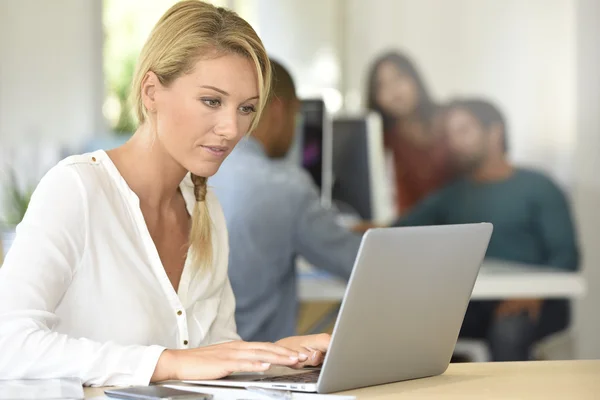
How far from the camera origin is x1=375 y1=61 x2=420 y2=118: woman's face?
19.0 ft

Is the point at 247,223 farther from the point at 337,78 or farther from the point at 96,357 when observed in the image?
the point at 337,78

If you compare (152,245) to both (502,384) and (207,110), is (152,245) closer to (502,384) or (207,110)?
(207,110)

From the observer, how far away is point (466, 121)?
538cm

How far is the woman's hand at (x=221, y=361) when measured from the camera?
1349mm

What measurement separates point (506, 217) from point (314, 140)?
5.51ft

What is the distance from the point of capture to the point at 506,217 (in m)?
4.88

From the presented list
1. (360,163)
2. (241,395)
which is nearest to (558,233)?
(360,163)

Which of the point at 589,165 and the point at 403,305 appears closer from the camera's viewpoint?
the point at 403,305

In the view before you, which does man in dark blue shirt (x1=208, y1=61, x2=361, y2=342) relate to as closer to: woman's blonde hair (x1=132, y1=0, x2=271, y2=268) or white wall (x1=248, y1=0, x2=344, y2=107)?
woman's blonde hair (x1=132, y1=0, x2=271, y2=268)

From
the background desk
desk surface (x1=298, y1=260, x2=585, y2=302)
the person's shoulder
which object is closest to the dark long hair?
the person's shoulder

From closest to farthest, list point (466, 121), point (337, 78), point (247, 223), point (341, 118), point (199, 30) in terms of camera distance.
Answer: point (199, 30) < point (247, 223) < point (341, 118) < point (466, 121) < point (337, 78)

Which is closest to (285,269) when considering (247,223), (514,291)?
(247,223)

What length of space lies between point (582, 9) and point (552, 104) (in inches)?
18.4

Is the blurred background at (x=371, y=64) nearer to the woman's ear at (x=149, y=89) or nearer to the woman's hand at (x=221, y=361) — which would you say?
the woman's ear at (x=149, y=89)
